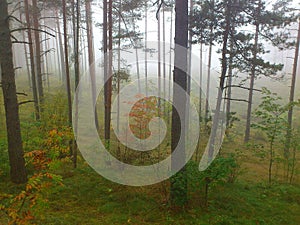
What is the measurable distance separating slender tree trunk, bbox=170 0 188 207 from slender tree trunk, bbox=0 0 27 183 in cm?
453

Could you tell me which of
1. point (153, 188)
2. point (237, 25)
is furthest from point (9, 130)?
point (237, 25)

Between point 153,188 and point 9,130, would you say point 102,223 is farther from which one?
point 9,130

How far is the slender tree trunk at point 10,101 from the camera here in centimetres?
639

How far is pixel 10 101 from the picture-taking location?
6.64m

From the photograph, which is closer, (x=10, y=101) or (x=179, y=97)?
(x=179, y=97)

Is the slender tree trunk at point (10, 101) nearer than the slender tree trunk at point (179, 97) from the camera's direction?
No

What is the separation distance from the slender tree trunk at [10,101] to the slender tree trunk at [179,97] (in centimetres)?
453

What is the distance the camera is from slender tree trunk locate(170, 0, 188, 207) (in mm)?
5863

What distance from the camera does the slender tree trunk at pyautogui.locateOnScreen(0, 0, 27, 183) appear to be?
6391mm

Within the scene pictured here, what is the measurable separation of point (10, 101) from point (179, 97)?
4.74m

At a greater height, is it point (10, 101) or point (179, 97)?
point (179, 97)

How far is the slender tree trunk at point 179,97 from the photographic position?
5.86 meters

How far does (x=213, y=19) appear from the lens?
9.29 metres

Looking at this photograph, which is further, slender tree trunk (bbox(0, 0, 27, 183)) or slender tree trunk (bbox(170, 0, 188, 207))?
slender tree trunk (bbox(0, 0, 27, 183))
